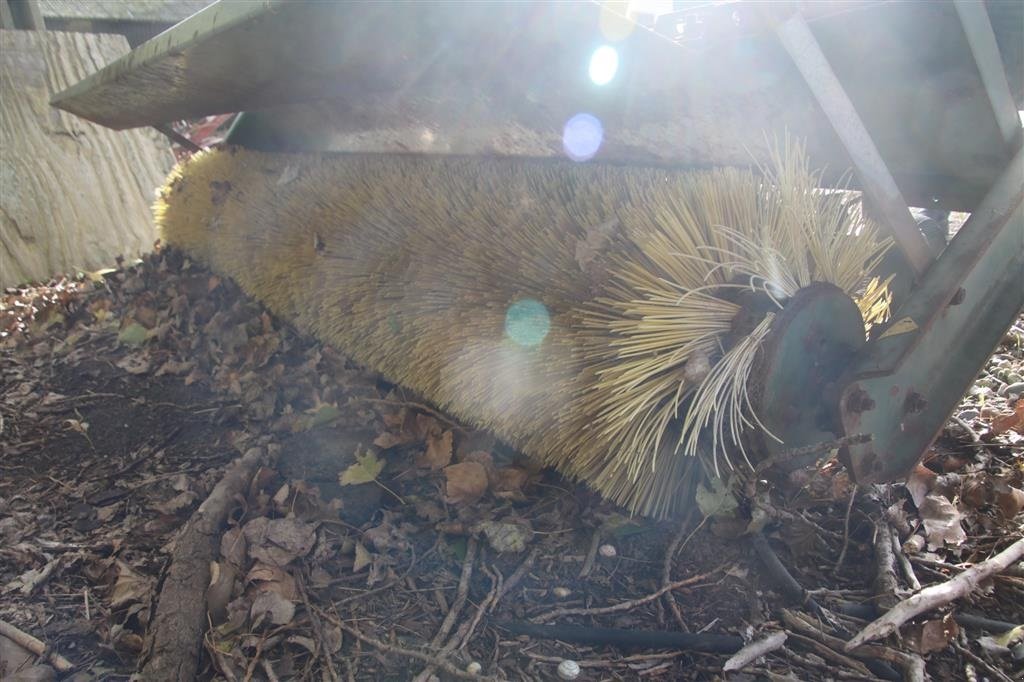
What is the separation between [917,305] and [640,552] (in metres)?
0.85

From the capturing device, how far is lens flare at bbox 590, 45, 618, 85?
76.7 inches

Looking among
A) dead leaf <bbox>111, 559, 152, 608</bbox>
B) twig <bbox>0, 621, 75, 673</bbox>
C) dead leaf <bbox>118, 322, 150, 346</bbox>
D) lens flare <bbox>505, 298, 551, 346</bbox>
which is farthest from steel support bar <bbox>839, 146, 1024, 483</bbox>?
dead leaf <bbox>118, 322, 150, 346</bbox>

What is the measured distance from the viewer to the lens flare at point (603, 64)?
6.39 feet

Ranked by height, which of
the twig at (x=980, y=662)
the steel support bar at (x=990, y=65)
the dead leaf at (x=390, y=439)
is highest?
the steel support bar at (x=990, y=65)

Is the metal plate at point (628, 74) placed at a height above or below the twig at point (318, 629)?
above

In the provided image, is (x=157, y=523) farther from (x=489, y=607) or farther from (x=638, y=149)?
(x=638, y=149)

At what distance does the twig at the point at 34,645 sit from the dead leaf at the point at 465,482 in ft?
2.91

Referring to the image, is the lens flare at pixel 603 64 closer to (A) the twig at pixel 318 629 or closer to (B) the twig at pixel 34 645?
(A) the twig at pixel 318 629

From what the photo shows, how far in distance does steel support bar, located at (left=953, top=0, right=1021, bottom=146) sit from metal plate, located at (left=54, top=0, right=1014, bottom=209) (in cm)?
2

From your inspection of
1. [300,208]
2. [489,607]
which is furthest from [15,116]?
[489,607]

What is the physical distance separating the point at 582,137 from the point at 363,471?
1.13m

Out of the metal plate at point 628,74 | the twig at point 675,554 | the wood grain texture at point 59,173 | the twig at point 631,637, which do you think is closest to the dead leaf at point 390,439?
the twig at point 631,637

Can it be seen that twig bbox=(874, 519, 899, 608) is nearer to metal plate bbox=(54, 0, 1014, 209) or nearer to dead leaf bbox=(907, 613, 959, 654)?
dead leaf bbox=(907, 613, 959, 654)

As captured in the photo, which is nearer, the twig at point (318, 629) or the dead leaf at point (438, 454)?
the twig at point (318, 629)
